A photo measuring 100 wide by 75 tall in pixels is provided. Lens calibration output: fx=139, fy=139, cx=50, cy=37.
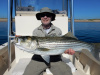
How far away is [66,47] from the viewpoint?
3.05 metres

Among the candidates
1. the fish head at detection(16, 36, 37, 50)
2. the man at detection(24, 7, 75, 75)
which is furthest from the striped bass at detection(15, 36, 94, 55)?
the man at detection(24, 7, 75, 75)

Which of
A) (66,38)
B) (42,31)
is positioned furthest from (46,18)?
(66,38)

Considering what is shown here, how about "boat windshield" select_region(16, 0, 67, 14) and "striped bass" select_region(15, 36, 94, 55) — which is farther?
"boat windshield" select_region(16, 0, 67, 14)

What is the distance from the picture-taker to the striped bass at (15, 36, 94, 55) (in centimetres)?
289

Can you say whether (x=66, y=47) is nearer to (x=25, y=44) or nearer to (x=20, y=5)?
(x=25, y=44)

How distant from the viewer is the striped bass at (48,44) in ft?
9.47

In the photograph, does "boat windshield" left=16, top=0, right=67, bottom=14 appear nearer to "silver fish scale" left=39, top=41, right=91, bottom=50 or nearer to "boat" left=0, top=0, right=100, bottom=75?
"boat" left=0, top=0, right=100, bottom=75

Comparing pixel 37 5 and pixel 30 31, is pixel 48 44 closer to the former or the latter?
pixel 30 31

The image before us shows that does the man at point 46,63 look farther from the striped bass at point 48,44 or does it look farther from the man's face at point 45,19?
the striped bass at point 48,44

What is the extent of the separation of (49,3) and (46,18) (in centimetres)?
172

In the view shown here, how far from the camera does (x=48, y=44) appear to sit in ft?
9.72

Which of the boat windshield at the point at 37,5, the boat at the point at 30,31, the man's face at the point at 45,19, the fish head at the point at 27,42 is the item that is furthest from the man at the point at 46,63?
the boat windshield at the point at 37,5

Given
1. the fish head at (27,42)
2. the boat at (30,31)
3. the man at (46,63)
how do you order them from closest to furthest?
1. the fish head at (27,42)
2. the man at (46,63)
3. the boat at (30,31)

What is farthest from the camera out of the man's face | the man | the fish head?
the man's face
